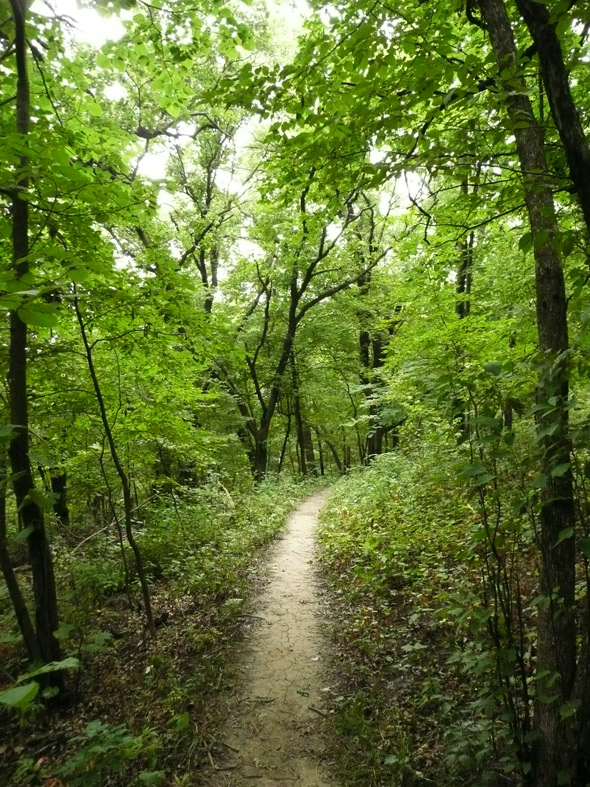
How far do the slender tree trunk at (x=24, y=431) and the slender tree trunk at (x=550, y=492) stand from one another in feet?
12.4

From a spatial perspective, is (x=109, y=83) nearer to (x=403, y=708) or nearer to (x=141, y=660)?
(x=141, y=660)

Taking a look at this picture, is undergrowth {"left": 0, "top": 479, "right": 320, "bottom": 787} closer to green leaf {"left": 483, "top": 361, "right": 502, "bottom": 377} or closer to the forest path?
the forest path

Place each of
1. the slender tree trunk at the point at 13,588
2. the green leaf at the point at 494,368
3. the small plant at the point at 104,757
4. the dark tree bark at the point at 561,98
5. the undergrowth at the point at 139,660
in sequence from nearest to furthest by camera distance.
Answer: the dark tree bark at the point at 561,98 < the green leaf at the point at 494,368 < the small plant at the point at 104,757 < the undergrowth at the point at 139,660 < the slender tree trunk at the point at 13,588

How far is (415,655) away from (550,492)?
9.17ft

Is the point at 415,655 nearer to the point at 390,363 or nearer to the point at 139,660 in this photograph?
the point at 139,660

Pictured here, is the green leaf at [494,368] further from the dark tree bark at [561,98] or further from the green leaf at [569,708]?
the green leaf at [569,708]

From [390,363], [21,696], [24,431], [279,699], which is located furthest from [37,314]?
[390,363]

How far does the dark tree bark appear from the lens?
2184 millimetres

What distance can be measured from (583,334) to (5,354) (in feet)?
18.0

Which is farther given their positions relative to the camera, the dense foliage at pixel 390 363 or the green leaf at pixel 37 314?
the dense foliage at pixel 390 363

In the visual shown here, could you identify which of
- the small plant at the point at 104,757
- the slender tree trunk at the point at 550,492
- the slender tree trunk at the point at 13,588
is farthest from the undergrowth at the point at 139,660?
the slender tree trunk at the point at 550,492

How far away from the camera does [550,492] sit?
2879mm

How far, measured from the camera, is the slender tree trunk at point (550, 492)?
246cm

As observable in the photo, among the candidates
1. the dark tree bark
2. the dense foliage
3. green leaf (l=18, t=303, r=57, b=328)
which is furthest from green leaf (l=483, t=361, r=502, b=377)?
green leaf (l=18, t=303, r=57, b=328)
